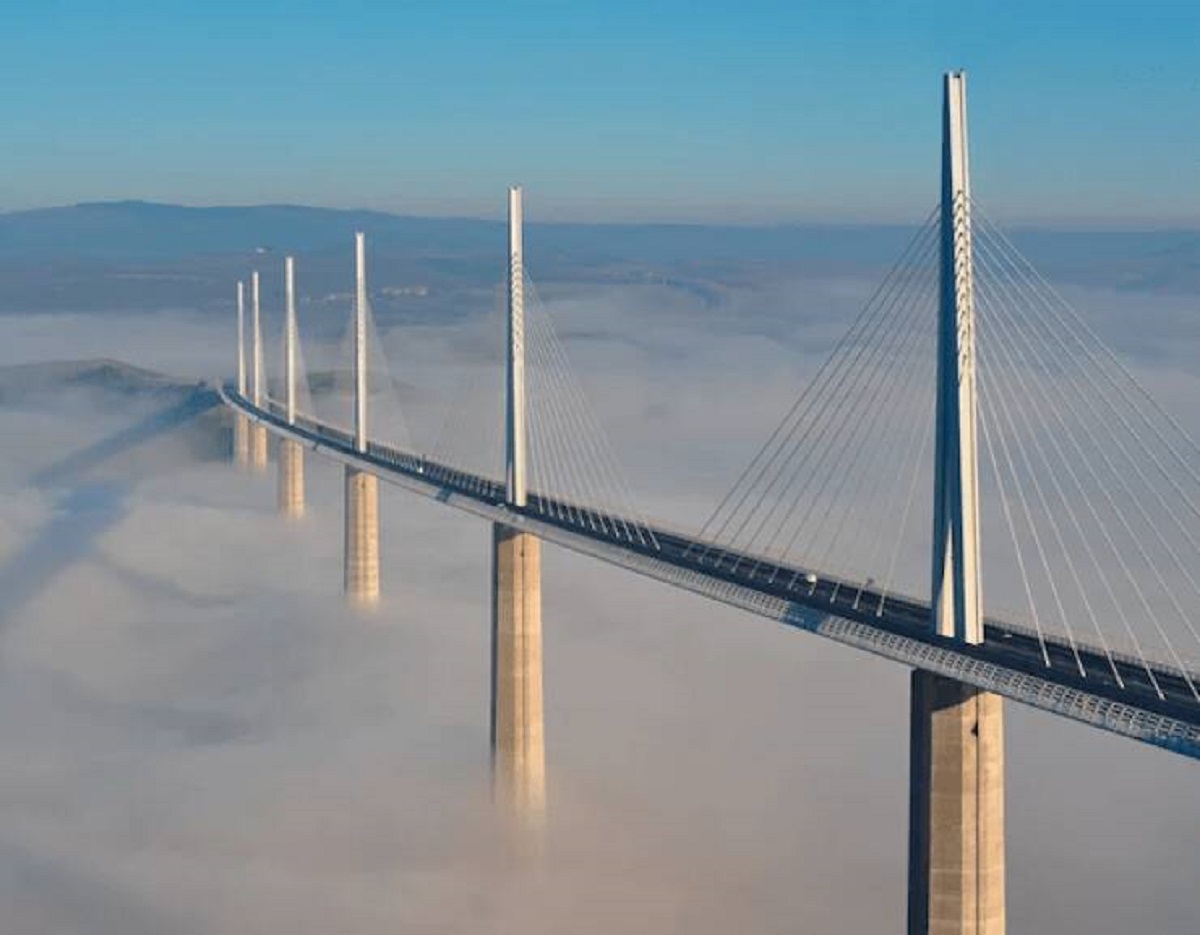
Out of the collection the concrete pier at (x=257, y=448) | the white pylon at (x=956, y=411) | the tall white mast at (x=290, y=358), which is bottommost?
the concrete pier at (x=257, y=448)

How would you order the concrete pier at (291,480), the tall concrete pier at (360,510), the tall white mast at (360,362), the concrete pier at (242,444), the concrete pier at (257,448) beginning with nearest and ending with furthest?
the tall white mast at (360,362), the tall concrete pier at (360,510), the concrete pier at (291,480), the concrete pier at (257,448), the concrete pier at (242,444)

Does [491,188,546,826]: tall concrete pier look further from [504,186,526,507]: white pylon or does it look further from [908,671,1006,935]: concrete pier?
[908,671,1006,935]: concrete pier

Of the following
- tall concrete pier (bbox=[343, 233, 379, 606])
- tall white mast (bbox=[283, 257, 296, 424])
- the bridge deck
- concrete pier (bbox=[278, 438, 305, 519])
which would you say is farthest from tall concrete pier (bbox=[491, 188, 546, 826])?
concrete pier (bbox=[278, 438, 305, 519])

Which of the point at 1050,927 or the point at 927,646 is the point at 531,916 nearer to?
the point at 1050,927

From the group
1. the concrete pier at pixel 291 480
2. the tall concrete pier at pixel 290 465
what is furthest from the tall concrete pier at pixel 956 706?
the concrete pier at pixel 291 480

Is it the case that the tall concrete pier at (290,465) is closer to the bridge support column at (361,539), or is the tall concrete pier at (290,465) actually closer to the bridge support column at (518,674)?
the bridge support column at (361,539)

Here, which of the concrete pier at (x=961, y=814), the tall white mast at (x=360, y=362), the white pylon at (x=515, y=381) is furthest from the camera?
the tall white mast at (x=360, y=362)

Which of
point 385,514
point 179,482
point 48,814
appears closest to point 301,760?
point 48,814
